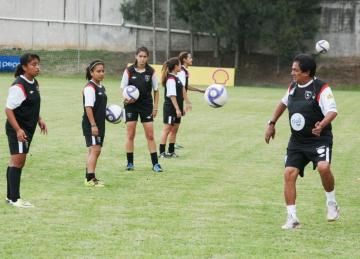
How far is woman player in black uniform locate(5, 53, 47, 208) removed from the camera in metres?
9.98

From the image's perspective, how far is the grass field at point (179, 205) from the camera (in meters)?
8.13

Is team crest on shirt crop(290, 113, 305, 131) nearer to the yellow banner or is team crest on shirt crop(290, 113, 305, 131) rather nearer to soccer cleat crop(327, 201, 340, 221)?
soccer cleat crop(327, 201, 340, 221)

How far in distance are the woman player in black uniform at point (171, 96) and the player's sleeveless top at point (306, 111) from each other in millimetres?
6560

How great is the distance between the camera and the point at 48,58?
58.5 m

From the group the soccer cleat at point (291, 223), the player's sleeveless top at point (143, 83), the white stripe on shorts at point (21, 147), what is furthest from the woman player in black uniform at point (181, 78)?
the soccer cleat at point (291, 223)

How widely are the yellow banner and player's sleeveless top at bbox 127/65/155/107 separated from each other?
31.8m

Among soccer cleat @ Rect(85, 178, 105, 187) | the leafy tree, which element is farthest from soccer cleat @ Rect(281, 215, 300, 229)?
the leafy tree

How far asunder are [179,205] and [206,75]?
37.2 m

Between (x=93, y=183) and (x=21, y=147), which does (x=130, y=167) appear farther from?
(x=21, y=147)

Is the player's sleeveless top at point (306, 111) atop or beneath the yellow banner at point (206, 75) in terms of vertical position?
atop

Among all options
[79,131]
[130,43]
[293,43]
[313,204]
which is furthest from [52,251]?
[130,43]

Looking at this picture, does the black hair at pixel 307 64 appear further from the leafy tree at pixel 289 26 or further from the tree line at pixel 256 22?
the leafy tree at pixel 289 26

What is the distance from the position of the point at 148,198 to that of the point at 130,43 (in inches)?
1996

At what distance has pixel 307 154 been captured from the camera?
9.29 metres
